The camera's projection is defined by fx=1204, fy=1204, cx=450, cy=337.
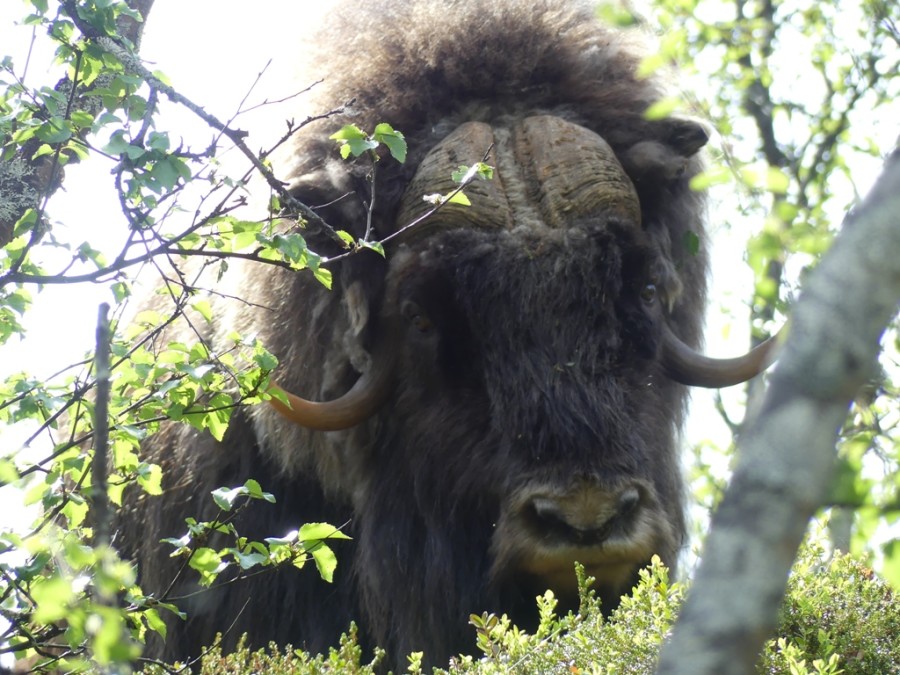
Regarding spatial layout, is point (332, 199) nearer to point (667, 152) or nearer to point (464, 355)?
point (464, 355)

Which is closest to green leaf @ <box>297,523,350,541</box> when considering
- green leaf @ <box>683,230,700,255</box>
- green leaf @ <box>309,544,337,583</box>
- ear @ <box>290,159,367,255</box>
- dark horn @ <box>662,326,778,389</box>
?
green leaf @ <box>309,544,337,583</box>

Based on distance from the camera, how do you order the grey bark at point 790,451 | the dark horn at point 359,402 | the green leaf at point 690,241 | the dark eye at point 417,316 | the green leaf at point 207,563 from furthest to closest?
the green leaf at point 690,241 < the dark horn at point 359,402 < the dark eye at point 417,316 < the green leaf at point 207,563 < the grey bark at point 790,451

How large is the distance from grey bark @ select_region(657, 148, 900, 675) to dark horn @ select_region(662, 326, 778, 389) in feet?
11.8

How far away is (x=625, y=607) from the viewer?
289cm

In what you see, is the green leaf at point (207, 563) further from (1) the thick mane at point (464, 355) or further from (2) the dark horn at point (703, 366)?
(2) the dark horn at point (703, 366)

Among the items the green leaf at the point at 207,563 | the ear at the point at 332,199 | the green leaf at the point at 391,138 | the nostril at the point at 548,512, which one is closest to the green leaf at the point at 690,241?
the ear at the point at 332,199

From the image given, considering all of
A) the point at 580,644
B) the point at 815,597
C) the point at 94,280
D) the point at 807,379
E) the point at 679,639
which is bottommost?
the point at 815,597

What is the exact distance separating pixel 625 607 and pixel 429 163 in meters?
2.10

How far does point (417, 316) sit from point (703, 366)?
122 centimetres

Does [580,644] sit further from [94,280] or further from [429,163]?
[429,163]

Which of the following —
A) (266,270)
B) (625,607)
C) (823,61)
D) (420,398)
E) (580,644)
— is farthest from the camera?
(823,61)

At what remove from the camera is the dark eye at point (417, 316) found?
424cm

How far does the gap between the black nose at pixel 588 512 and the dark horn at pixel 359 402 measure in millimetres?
970

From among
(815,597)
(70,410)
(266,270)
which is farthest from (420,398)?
(815,597)
